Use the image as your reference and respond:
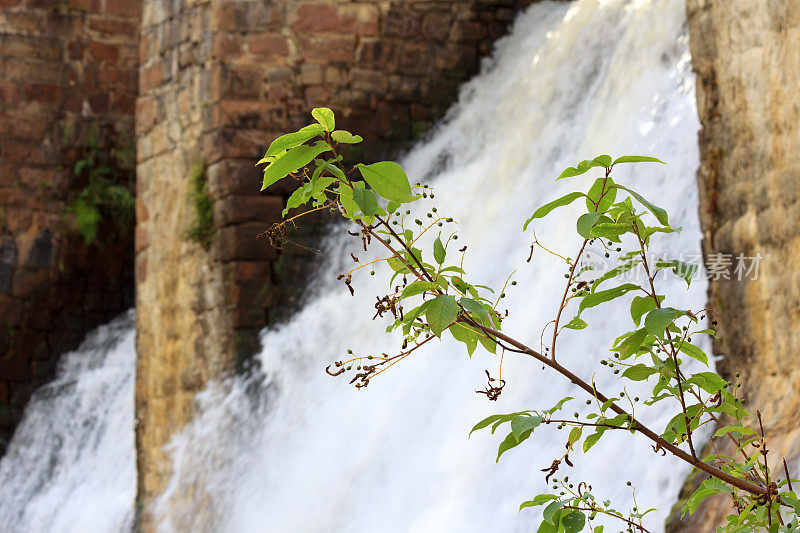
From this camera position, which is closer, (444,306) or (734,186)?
(444,306)

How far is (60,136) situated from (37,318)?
1.25m

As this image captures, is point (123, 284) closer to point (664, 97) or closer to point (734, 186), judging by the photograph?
point (664, 97)

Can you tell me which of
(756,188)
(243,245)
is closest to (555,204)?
(756,188)

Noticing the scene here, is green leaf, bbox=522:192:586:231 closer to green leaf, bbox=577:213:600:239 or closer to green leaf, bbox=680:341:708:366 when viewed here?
green leaf, bbox=577:213:600:239

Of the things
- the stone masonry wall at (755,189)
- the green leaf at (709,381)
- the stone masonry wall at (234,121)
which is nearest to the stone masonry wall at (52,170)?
the stone masonry wall at (234,121)

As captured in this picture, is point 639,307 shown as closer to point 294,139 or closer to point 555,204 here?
point 555,204

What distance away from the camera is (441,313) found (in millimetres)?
1348

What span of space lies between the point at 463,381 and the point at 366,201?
2600mm

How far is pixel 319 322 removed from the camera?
5086 millimetres

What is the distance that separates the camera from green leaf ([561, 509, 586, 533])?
4.79 ft

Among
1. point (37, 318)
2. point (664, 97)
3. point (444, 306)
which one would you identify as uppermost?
point (664, 97)

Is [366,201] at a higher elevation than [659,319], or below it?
higher

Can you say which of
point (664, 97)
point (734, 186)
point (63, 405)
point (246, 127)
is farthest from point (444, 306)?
point (63, 405)

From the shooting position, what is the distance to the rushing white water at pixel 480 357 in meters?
3.37
